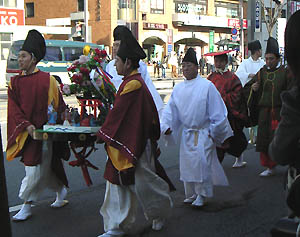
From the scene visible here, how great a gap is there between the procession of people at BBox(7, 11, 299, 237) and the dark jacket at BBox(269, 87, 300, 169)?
6.31 ft

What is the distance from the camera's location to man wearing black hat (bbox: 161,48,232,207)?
5.25 m

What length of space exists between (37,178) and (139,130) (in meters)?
1.45

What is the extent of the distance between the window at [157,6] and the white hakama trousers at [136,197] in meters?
37.5

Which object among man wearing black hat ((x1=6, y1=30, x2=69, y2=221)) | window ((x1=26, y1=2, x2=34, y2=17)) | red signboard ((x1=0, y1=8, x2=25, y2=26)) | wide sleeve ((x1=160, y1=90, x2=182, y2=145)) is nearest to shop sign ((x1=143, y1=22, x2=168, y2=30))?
window ((x1=26, y1=2, x2=34, y2=17))

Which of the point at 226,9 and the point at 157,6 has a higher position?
the point at 226,9

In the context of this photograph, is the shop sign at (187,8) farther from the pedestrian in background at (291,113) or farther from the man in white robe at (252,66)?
the pedestrian in background at (291,113)

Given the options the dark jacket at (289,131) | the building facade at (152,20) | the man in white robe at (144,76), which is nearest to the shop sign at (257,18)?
the building facade at (152,20)

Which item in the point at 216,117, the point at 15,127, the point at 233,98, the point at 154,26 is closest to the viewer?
the point at 15,127

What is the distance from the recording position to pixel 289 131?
2.31 metres

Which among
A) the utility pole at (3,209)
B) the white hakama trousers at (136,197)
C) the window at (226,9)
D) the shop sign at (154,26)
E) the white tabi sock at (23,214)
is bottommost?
the white tabi sock at (23,214)

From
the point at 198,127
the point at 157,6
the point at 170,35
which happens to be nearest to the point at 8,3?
the point at 157,6

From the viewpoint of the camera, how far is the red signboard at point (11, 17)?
90.5 ft

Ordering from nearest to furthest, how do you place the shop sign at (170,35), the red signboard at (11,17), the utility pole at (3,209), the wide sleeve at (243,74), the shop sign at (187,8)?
the utility pole at (3,209) < the wide sleeve at (243,74) < the red signboard at (11,17) < the shop sign at (170,35) < the shop sign at (187,8)

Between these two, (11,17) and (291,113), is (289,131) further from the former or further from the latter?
(11,17)
